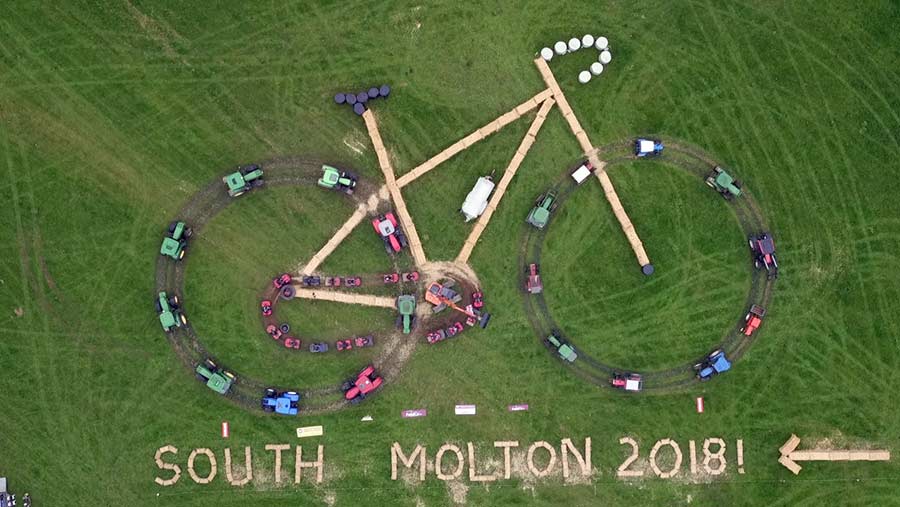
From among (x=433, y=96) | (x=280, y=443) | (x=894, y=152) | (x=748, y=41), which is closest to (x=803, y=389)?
(x=894, y=152)

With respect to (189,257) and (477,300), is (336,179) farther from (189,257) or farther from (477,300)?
(477,300)

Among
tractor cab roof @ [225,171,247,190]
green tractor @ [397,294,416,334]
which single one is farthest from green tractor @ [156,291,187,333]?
green tractor @ [397,294,416,334]

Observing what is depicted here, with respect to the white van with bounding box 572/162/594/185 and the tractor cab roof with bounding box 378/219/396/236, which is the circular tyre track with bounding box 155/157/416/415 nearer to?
the tractor cab roof with bounding box 378/219/396/236

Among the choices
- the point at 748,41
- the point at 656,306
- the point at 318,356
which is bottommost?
the point at 318,356

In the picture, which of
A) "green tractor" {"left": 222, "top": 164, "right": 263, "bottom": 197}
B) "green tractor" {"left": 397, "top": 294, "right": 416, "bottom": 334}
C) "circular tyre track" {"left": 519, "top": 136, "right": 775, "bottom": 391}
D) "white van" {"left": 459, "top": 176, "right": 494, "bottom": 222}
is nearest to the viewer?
"green tractor" {"left": 222, "top": 164, "right": 263, "bottom": 197}

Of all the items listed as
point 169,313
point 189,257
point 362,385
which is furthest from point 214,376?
point 362,385

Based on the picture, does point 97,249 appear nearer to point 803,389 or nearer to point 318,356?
point 318,356
